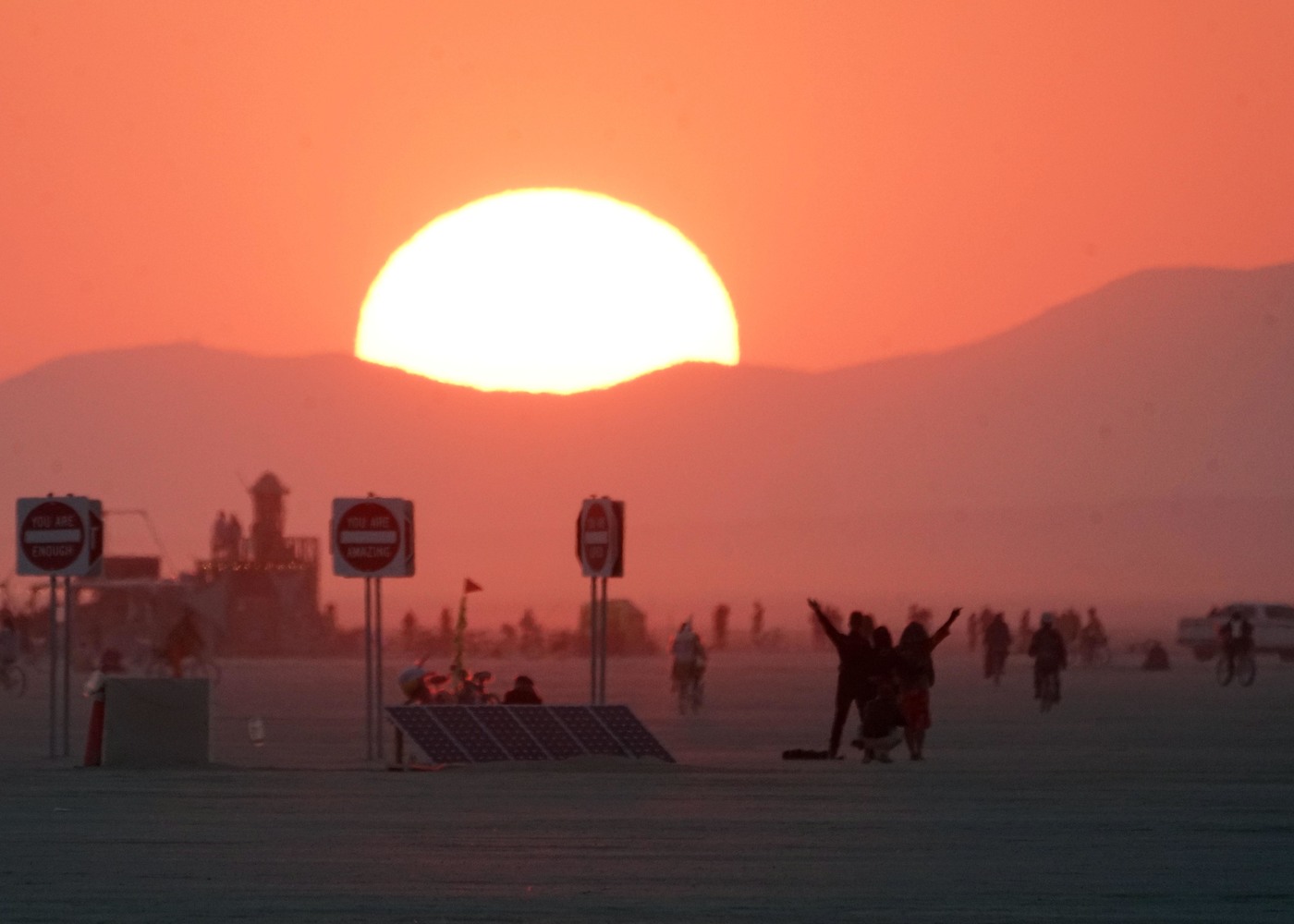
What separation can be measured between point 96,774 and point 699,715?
59.0 ft

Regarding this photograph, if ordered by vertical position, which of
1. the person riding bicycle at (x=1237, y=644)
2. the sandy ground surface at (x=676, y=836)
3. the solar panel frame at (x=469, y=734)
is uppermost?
the person riding bicycle at (x=1237, y=644)

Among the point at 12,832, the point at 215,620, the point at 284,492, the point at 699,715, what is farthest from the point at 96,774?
the point at 284,492

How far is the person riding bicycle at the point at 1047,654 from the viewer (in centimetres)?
4384

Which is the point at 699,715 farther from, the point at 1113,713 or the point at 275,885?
the point at 275,885

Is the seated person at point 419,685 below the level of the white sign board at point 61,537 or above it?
below

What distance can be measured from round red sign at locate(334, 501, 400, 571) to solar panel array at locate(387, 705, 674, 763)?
2.28 meters

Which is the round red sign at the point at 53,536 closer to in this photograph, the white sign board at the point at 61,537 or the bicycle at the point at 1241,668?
the white sign board at the point at 61,537

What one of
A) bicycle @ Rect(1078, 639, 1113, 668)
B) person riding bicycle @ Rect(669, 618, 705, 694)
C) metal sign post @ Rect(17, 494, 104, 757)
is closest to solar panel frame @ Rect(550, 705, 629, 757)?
metal sign post @ Rect(17, 494, 104, 757)

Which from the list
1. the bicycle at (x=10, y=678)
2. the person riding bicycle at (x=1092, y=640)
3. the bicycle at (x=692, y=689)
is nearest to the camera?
the bicycle at (x=692, y=689)

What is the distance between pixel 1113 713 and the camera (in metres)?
42.6

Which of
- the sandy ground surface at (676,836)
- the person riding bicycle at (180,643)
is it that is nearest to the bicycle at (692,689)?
the sandy ground surface at (676,836)

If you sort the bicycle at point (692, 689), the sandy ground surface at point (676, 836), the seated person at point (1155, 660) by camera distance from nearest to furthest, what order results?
the sandy ground surface at point (676, 836) < the bicycle at point (692, 689) < the seated person at point (1155, 660)

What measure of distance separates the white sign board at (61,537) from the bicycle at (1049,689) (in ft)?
A: 62.2

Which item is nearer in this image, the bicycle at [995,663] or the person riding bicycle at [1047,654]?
the person riding bicycle at [1047,654]
